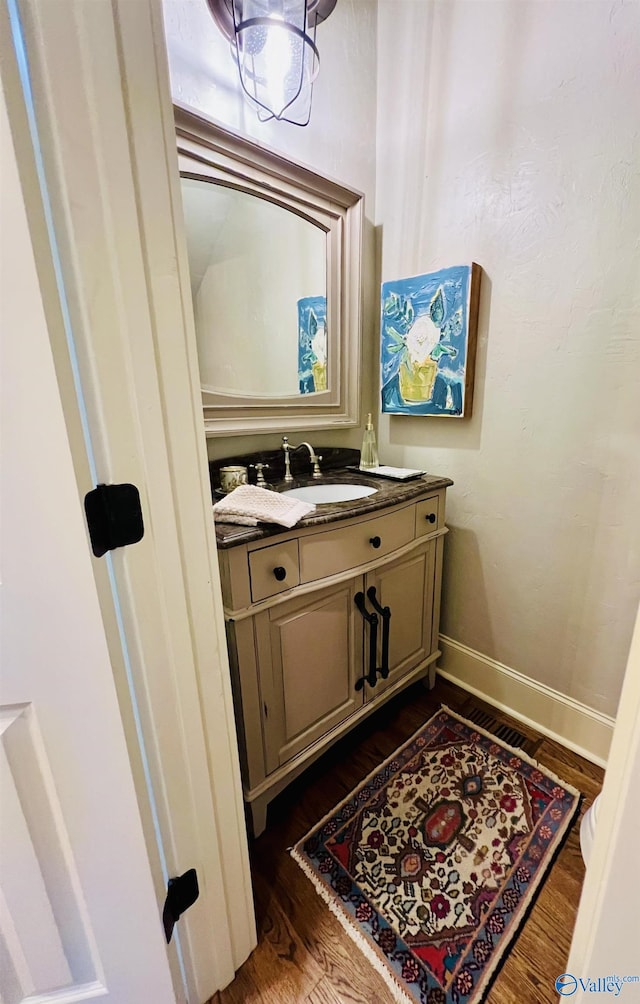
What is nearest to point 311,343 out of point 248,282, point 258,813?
point 248,282

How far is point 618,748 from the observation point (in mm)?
465

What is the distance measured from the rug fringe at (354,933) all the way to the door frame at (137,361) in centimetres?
37

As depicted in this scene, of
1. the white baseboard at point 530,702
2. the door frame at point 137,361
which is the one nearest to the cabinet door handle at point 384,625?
the white baseboard at point 530,702

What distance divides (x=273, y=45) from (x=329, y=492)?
4.34 ft

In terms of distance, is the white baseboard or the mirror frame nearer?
the mirror frame

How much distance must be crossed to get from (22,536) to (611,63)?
1704 mm

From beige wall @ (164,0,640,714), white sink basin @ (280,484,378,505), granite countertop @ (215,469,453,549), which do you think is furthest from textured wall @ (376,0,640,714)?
white sink basin @ (280,484,378,505)

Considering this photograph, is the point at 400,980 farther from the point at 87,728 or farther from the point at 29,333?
the point at 29,333

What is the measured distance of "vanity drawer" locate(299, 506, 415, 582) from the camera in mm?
1040

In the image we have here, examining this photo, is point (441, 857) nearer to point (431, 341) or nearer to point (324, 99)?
point (431, 341)

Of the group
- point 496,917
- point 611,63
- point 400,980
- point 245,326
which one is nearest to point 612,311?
point 611,63

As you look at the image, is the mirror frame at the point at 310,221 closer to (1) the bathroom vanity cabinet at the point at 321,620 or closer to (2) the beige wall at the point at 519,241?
(2) the beige wall at the point at 519,241

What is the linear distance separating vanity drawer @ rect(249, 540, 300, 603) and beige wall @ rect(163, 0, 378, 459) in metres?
0.51

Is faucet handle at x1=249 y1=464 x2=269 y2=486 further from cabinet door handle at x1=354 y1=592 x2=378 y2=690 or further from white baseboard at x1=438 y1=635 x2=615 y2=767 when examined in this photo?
white baseboard at x1=438 y1=635 x2=615 y2=767
